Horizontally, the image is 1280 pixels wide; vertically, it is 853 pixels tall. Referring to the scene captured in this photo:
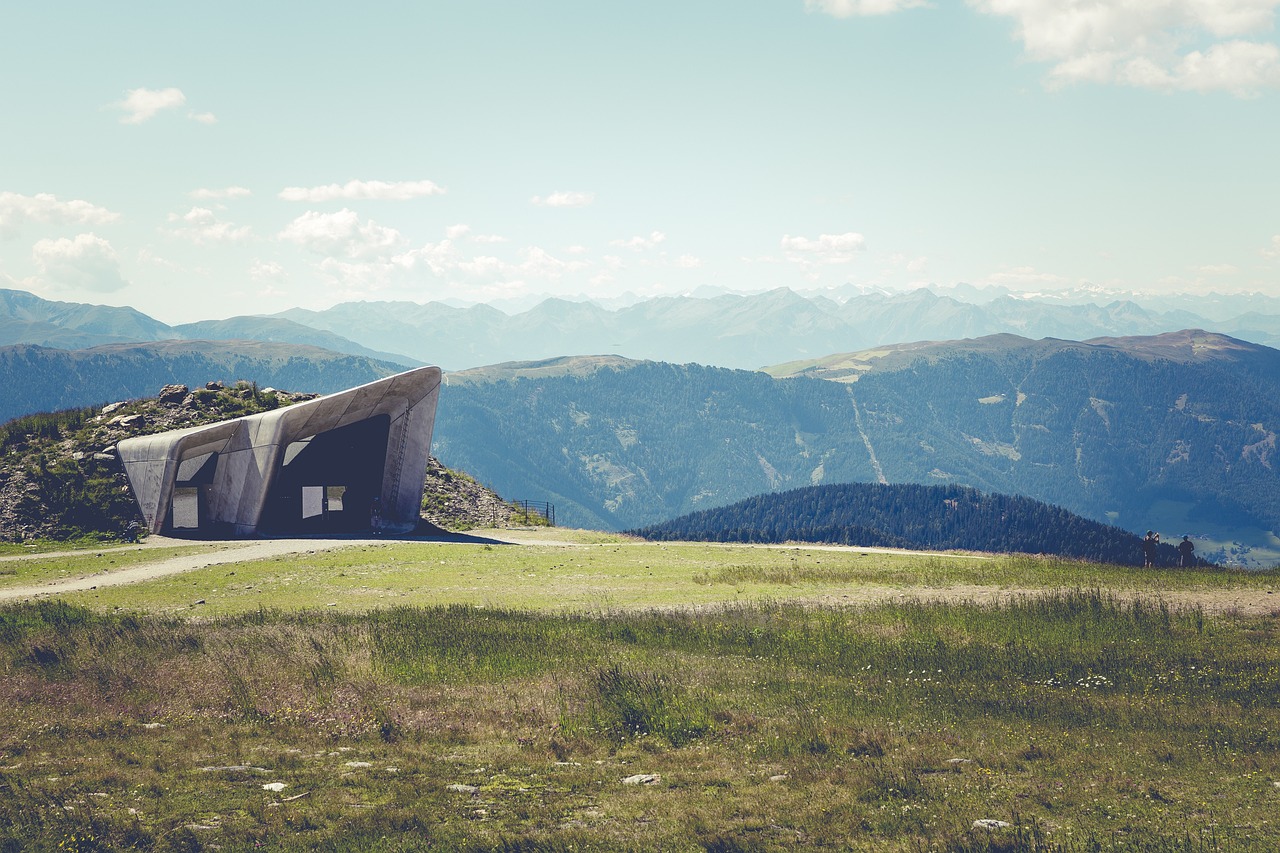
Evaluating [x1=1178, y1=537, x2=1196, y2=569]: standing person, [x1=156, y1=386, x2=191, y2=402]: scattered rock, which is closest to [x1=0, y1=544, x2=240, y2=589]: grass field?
[x1=156, y1=386, x2=191, y2=402]: scattered rock

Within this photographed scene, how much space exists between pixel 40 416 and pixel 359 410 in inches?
964

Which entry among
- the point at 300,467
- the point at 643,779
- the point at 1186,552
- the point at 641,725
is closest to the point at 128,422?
the point at 300,467

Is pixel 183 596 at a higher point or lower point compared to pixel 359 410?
lower

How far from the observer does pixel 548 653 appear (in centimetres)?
2208

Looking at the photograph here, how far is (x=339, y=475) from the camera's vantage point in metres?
57.5

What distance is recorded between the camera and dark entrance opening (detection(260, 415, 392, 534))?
185 feet

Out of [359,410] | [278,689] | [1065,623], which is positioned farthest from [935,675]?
[359,410]

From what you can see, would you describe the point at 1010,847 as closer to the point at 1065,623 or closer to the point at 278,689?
the point at 278,689

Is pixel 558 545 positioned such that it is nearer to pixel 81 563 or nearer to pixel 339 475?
pixel 339 475

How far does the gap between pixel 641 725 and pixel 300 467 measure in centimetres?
4428

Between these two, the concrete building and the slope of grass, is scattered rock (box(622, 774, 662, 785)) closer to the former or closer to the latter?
the slope of grass

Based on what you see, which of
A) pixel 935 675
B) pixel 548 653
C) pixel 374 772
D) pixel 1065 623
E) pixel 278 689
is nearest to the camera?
pixel 374 772

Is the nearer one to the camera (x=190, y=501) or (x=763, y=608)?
(x=763, y=608)

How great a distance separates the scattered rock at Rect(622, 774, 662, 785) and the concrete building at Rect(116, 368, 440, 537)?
40820 millimetres
